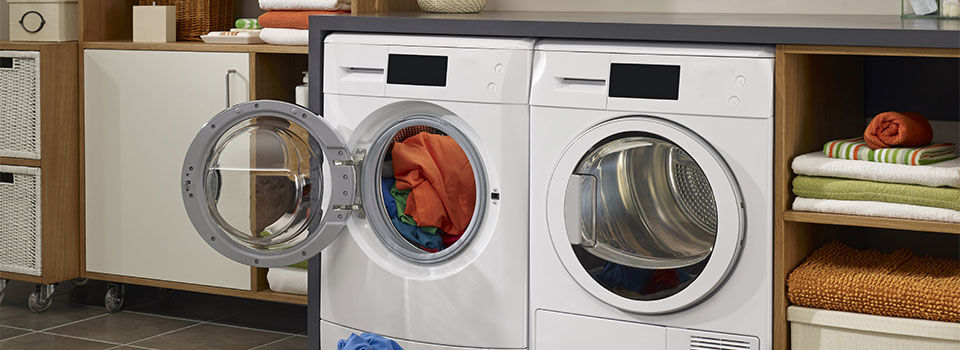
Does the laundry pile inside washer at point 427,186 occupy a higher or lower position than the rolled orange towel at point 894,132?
lower

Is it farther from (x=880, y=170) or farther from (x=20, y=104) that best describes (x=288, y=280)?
(x=880, y=170)

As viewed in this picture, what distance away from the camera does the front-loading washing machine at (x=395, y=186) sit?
8.21ft

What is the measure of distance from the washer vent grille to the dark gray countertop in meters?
0.64

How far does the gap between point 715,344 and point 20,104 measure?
2.26 metres

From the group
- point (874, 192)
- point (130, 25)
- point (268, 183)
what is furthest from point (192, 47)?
point (874, 192)

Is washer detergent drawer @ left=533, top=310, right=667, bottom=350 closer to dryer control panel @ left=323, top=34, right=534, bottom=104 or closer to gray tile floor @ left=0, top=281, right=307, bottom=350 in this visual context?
dryer control panel @ left=323, top=34, right=534, bottom=104

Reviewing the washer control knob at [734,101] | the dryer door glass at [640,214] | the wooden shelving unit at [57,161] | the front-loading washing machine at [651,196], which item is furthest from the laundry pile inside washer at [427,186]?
the wooden shelving unit at [57,161]

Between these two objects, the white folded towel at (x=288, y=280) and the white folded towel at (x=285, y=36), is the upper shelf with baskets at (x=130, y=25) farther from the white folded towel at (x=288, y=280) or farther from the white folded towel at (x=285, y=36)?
the white folded towel at (x=288, y=280)

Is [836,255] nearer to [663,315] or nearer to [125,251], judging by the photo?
[663,315]

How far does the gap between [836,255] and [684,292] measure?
1.26ft

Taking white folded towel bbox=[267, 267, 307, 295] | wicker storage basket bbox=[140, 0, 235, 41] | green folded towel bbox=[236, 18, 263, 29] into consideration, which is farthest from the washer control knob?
wicker storage basket bbox=[140, 0, 235, 41]

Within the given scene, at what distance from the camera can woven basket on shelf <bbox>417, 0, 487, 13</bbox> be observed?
3102 millimetres

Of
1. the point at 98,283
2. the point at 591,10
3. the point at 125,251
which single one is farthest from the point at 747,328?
the point at 98,283

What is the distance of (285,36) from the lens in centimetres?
A: 311
